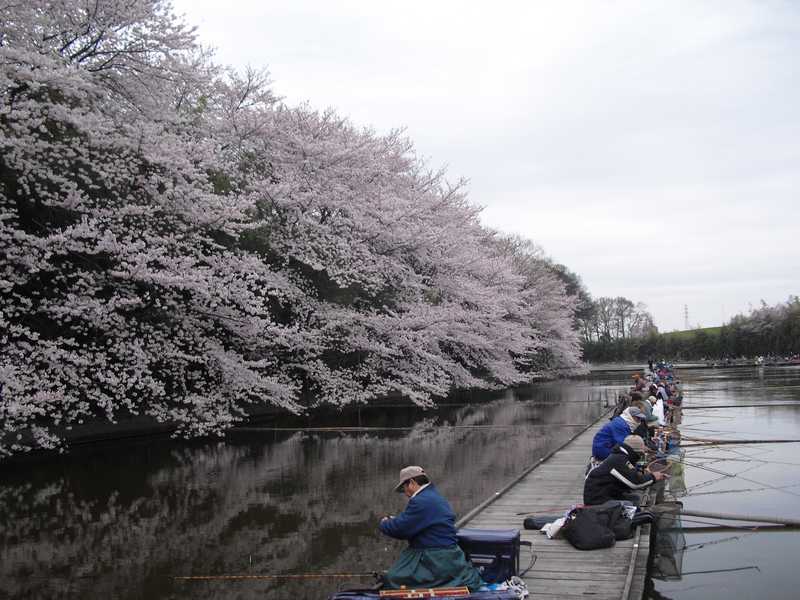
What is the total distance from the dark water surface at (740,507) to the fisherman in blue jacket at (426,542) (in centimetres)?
321

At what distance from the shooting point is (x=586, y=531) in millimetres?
7910

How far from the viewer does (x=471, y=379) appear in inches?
1205

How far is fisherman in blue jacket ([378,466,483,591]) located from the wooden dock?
4.26 feet

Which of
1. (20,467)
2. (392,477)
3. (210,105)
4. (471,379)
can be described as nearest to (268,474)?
(392,477)

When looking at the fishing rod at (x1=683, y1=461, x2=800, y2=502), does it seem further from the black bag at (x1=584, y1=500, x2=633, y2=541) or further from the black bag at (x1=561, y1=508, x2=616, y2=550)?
the black bag at (x1=561, y1=508, x2=616, y2=550)

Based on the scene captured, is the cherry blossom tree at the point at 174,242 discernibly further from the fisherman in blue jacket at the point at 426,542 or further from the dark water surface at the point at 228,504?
the fisherman in blue jacket at the point at 426,542

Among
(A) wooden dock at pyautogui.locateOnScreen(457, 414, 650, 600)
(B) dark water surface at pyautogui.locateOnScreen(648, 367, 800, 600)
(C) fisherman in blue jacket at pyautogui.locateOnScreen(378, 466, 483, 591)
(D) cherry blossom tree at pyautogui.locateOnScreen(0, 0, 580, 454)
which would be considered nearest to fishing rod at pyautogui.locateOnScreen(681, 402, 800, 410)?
(B) dark water surface at pyautogui.locateOnScreen(648, 367, 800, 600)

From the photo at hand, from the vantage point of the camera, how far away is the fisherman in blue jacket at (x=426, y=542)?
5.75 meters

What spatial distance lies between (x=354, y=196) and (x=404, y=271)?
348 centimetres

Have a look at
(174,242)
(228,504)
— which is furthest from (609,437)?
(174,242)

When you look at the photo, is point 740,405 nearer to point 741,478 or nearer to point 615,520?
point 741,478

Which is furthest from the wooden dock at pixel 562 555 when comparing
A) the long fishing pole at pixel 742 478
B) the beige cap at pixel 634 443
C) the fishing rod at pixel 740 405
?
the fishing rod at pixel 740 405

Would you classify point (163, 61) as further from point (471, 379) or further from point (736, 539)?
point (471, 379)

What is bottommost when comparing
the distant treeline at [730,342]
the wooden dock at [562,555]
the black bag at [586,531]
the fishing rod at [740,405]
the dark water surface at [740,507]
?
the dark water surface at [740,507]
